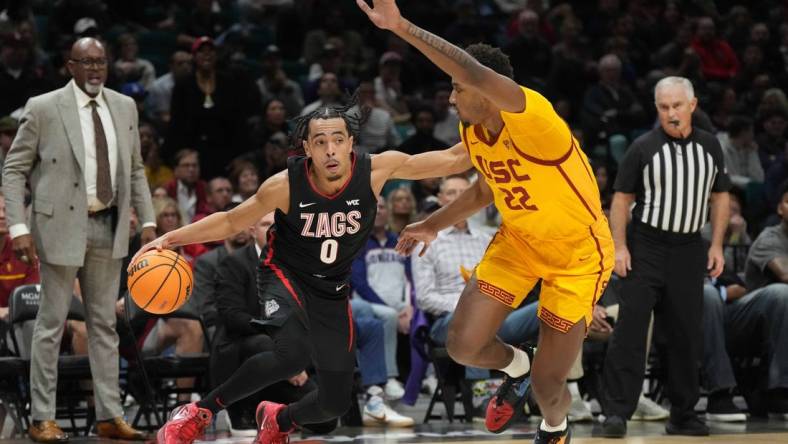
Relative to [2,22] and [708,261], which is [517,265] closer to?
[708,261]

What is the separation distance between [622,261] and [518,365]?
67.9 inches

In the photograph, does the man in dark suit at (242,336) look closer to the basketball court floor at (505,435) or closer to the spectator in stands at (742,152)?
the basketball court floor at (505,435)

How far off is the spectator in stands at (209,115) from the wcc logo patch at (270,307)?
15.3ft

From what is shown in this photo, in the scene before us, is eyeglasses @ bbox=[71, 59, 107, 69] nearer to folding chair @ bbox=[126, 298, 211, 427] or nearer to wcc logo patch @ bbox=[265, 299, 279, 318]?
folding chair @ bbox=[126, 298, 211, 427]

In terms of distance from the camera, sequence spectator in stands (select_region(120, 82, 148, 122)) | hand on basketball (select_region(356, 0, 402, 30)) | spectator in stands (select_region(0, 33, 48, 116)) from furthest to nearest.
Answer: spectator in stands (select_region(120, 82, 148, 122))
spectator in stands (select_region(0, 33, 48, 116))
hand on basketball (select_region(356, 0, 402, 30))

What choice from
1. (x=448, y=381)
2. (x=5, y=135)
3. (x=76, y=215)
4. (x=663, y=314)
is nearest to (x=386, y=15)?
(x=76, y=215)

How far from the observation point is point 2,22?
12.5m

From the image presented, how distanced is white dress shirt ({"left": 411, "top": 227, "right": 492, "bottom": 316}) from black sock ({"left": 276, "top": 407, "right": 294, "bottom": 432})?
231 cm

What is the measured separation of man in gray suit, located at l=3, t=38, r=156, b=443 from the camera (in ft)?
23.3

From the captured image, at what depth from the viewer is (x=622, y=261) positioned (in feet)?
25.0

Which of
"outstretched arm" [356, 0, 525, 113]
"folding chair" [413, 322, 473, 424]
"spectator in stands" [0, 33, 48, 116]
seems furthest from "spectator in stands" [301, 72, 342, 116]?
"outstretched arm" [356, 0, 525, 113]

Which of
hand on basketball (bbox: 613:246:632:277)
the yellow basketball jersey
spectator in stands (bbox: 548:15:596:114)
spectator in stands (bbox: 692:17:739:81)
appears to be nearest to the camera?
the yellow basketball jersey

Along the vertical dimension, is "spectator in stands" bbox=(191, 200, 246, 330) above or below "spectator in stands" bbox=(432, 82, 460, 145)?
below

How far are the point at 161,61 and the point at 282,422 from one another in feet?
26.9
